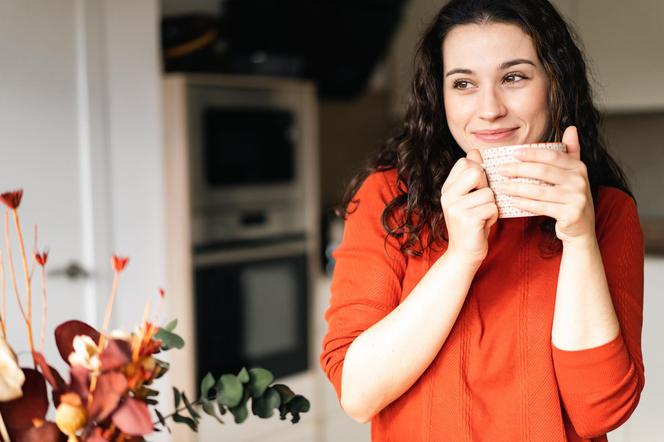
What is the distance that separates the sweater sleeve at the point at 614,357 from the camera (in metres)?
0.94

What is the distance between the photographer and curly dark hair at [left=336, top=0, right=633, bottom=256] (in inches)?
40.4

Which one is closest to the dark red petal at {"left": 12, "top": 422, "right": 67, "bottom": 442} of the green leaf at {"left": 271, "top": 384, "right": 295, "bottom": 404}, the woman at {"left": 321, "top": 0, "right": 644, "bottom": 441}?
the green leaf at {"left": 271, "top": 384, "right": 295, "bottom": 404}

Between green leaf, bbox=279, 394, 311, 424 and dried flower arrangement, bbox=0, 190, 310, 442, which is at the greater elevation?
dried flower arrangement, bbox=0, 190, 310, 442

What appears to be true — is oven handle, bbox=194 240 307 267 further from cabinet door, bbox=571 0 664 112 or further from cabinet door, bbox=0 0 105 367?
cabinet door, bbox=571 0 664 112

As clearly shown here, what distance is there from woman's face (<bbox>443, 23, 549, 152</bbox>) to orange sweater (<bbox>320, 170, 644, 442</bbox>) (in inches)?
7.2

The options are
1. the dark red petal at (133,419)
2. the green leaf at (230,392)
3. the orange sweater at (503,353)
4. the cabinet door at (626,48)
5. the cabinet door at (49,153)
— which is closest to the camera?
the dark red petal at (133,419)

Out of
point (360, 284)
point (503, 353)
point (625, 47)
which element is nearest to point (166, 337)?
point (360, 284)

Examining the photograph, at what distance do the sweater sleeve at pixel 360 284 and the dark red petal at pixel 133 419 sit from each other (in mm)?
413

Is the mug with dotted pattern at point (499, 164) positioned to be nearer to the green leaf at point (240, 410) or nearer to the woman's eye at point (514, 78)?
the woman's eye at point (514, 78)

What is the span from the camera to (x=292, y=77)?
2830mm

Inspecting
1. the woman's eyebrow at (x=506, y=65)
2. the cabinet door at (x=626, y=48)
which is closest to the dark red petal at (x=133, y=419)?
the woman's eyebrow at (x=506, y=65)

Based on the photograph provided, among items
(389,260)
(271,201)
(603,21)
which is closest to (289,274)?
(271,201)

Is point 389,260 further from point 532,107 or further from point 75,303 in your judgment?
point 75,303

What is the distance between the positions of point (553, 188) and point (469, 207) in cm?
10
